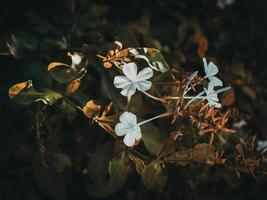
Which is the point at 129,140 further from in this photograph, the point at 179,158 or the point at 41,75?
the point at 41,75

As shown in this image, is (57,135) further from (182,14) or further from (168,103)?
(182,14)

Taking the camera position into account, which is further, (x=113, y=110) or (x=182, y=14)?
(x=182, y=14)

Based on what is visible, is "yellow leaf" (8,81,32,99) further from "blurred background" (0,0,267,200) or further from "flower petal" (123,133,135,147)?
"flower petal" (123,133,135,147)

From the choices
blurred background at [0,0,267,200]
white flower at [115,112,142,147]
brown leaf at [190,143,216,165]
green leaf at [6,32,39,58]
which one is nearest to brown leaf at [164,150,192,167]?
brown leaf at [190,143,216,165]

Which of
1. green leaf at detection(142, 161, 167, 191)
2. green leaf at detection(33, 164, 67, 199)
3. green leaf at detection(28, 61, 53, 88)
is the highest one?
green leaf at detection(28, 61, 53, 88)

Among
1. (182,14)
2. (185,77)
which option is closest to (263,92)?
(182,14)

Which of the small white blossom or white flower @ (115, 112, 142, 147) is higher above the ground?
the small white blossom

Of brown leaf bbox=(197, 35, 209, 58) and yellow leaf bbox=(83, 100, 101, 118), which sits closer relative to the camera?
yellow leaf bbox=(83, 100, 101, 118)
